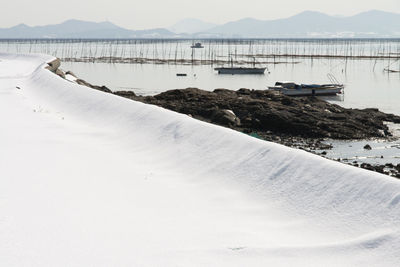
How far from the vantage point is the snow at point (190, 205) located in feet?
18.3

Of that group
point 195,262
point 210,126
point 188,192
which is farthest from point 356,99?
point 195,262

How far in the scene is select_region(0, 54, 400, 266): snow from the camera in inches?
220

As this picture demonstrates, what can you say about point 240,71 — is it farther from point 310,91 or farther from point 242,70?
point 310,91

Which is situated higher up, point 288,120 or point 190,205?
point 288,120

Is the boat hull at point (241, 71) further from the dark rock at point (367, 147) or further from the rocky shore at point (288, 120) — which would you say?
the dark rock at point (367, 147)

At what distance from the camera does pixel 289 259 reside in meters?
5.54

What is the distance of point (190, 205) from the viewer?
7.71m

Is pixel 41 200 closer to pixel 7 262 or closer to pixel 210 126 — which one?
pixel 7 262

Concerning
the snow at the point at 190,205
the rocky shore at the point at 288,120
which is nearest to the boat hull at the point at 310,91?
the rocky shore at the point at 288,120

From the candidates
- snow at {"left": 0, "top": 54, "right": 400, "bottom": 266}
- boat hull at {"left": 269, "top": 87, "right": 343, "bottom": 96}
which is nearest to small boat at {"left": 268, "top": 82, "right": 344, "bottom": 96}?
boat hull at {"left": 269, "top": 87, "right": 343, "bottom": 96}

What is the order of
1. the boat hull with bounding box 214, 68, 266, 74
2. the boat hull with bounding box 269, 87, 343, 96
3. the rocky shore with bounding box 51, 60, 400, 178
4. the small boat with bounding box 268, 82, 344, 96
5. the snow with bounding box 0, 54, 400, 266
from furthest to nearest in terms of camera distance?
the boat hull with bounding box 214, 68, 266, 74, the small boat with bounding box 268, 82, 344, 96, the boat hull with bounding box 269, 87, 343, 96, the rocky shore with bounding box 51, 60, 400, 178, the snow with bounding box 0, 54, 400, 266

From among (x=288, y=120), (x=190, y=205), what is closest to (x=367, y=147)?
(x=288, y=120)

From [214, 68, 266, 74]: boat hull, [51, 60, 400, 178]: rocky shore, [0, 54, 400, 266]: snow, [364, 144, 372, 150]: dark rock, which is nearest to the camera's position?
[0, 54, 400, 266]: snow

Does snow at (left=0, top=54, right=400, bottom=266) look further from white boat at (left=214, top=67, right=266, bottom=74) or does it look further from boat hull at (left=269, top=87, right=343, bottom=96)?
white boat at (left=214, top=67, right=266, bottom=74)
